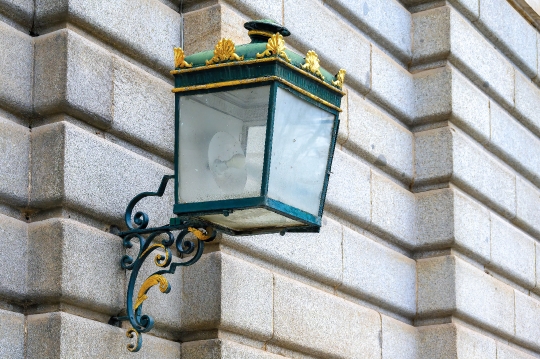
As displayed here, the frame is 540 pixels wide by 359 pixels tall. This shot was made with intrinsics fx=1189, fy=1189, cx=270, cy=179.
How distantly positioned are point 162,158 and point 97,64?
78cm

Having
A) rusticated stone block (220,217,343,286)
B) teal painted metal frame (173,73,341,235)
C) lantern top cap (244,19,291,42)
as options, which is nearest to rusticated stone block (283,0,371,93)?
rusticated stone block (220,217,343,286)

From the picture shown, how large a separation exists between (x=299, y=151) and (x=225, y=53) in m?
0.63

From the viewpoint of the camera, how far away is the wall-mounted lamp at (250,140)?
596 centimetres

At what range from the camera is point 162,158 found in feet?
23.8

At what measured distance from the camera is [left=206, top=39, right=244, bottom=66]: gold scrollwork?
238 inches

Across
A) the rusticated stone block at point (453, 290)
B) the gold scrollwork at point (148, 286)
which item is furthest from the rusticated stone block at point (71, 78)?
the rusticated stone block at point (453, 290)

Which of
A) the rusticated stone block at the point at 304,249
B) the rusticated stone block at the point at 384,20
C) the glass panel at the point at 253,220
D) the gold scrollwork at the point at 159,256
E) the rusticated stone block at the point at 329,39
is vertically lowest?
the gold scrollwork at the point at 159,256

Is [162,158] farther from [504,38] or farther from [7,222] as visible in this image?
[504,38]

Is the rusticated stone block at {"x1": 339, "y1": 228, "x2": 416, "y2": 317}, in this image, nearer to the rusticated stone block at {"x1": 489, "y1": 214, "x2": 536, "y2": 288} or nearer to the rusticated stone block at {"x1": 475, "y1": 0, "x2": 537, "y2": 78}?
the rusticated stone block at {"x1": 489, "y1": 214, "x2": 536, "y2": 288}

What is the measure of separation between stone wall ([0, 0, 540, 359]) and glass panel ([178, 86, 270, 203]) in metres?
0.67

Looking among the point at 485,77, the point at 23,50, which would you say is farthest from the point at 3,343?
the point at 485,77

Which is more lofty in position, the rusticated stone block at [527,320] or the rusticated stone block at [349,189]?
the rusticated stone block at [349,189]

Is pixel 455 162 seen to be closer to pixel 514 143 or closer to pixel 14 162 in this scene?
pixel 514 143

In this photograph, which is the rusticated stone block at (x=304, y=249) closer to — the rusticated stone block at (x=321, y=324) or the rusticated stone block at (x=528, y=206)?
the rusticated stone block at (x=321, y=324)
